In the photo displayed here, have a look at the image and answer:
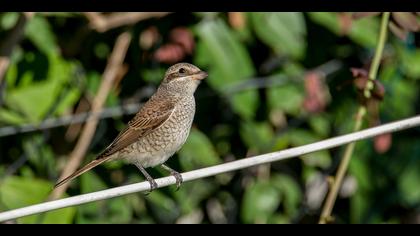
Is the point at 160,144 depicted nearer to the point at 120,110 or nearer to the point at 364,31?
the point at 120,110

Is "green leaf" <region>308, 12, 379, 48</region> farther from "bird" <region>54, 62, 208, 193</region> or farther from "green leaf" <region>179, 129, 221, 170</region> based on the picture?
"bird" <region>54, 62, 208, 193</region>

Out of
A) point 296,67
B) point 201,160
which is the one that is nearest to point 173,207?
point 201,160

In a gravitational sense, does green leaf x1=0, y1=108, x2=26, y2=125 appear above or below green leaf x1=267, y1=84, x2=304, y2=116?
below

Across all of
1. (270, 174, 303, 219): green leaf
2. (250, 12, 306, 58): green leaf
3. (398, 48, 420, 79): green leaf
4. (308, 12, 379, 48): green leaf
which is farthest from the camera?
(270, 174, 303, 219): green leaf

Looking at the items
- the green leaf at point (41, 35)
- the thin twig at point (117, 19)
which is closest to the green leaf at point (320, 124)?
the thin twig at point (117, 19)

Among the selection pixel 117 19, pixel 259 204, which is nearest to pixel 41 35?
pixel 117 19

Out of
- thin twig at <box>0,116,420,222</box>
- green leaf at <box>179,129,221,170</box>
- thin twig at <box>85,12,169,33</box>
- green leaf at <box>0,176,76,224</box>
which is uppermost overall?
thin twig at <box>85,12,169,33</box>

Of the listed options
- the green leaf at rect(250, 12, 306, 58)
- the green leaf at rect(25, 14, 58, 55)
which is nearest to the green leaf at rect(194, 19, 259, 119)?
the green leaf at rect(250, 12, 306, 58)
